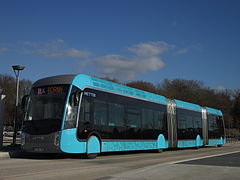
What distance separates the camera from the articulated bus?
12.4m

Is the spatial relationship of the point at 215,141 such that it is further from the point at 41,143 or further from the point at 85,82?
the point at 41,143

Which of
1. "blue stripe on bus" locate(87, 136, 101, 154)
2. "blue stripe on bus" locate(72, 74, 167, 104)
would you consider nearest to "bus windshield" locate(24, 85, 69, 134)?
"blue stripe on bus" locate(72, 74, 167, 104)

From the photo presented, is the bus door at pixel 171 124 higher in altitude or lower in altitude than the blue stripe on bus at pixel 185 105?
lower

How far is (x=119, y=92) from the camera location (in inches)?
634

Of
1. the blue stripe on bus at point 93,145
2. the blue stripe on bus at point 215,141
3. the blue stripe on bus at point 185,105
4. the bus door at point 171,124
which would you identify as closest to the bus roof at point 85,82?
the blue stripe on bus at point 93,145

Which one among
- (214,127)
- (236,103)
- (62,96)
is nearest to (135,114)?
(62,96)

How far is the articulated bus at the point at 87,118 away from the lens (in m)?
12.4

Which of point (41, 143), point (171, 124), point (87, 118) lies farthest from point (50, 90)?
point (171, 124)

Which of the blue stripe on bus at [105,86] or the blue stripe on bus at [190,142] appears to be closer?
the blue stripe on bus at [105,86]

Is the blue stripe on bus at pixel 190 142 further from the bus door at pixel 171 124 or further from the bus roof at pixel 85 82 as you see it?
the bus roof at pixel 85 82

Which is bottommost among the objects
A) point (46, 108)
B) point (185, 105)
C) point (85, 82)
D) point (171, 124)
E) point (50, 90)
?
point (171, 124)

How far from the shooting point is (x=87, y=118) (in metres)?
13.3

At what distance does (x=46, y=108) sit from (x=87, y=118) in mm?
1830

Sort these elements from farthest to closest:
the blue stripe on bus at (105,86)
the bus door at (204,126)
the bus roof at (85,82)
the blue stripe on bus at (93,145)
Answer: the bus door at (204,126)
the blue stripe on bus at (105,86)
the bus roof at (85,82)
the blue stripe on bus at (93,145)
